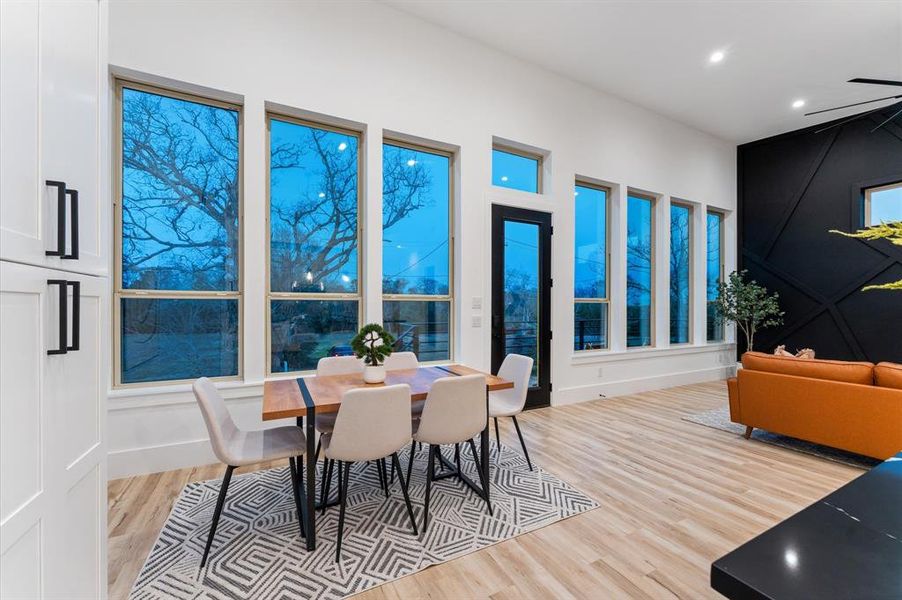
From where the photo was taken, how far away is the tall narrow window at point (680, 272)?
6527 millimetres

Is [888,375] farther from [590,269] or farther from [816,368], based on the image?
[590,269]

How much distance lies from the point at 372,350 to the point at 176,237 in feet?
6.64

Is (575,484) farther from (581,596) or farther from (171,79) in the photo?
(171,79)

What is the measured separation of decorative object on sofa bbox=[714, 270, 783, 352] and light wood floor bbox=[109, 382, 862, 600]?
3389 millimetres

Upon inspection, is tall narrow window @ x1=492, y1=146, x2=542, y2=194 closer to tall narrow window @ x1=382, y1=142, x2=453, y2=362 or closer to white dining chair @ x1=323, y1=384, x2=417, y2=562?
tall narrow window @ x1=382, y1=142, x2=453, y2=362

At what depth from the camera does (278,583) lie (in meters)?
1.85

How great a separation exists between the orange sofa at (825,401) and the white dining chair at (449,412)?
2.95m

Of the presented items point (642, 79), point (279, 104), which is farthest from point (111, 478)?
point (642, 79)

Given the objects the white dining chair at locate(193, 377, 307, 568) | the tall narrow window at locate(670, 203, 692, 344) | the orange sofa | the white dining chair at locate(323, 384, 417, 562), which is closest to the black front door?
the orange sofa

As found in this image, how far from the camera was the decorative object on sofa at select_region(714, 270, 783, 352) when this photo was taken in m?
6.32

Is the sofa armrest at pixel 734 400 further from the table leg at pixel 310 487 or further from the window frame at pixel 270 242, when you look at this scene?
the table leg at pixel 310 487

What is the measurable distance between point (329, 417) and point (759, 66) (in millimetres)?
6260

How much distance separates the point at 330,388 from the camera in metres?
2.54

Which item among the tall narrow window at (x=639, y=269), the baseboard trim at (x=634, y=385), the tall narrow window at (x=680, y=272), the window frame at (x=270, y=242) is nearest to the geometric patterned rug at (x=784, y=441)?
the baseboard trim at (x=634, y=385)
